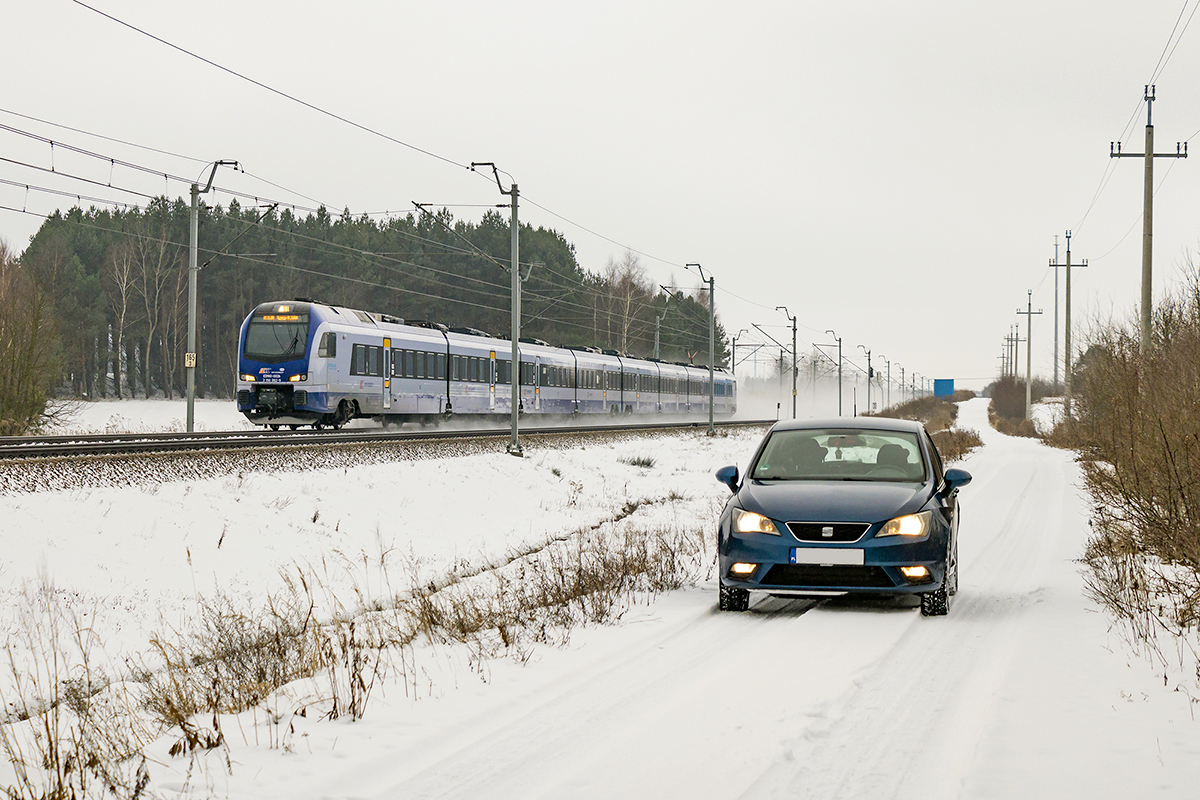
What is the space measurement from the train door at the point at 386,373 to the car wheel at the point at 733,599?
24250mm

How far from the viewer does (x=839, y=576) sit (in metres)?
8.13

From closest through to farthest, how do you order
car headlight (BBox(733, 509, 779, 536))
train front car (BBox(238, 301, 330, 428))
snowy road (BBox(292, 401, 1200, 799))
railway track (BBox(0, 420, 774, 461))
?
snowy road (BBox(292, 401, 1200, 799)) < car headlight (BBox(733, 509, 779, 536)) < railway track (BBox(0, 420, 774, 461)) < train front car (BBox(238, 301, 330, 428))

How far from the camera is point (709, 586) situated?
1041cm

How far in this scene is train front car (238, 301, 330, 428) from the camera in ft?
94.8

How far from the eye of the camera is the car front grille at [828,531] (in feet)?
Result: 26.8

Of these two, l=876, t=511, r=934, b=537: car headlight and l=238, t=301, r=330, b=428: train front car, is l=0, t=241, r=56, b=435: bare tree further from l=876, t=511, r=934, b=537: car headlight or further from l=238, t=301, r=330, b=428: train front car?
l=876, t=511, r=934, b=537: car headlight

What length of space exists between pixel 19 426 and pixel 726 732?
92.1 feet

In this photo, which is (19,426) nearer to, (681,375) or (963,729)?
(963,729)

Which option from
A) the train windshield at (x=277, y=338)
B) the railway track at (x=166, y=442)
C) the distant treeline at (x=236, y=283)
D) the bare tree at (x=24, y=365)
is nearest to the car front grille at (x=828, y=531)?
the railway track at (x=166, y=442)

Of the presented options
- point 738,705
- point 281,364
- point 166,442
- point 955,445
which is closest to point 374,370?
point 281,364

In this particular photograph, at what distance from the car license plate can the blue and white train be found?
22.7 m

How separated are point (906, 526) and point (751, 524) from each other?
3.86ft

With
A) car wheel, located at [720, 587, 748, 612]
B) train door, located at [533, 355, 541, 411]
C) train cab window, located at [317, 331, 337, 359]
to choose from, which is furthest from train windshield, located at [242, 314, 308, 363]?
car wheel, located at [720, 587, 748, 612]

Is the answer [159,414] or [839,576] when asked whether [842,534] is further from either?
[159,414]
